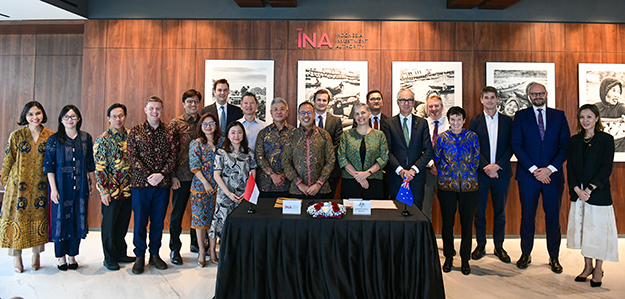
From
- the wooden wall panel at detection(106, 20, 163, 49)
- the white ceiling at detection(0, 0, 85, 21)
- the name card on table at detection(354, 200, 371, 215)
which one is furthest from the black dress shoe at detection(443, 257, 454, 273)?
the white ceiling at detection(0, 0, 85, 21)

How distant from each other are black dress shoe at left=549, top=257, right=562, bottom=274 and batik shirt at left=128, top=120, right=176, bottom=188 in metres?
4.26

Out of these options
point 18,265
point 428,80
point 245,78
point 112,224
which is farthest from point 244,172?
point 428,80

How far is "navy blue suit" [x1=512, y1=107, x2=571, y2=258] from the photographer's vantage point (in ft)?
11.9

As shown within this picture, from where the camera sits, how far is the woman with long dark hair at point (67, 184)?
3.36m

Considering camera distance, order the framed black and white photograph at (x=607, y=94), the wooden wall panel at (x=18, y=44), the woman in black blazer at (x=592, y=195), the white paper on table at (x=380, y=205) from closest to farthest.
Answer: the white paper on table at (x=380, y=205), the woman in black blazer at (x=592, y=195), the framed black and white photograph at (x=607, y=94), the wooden wall panel at (x=18, y=44)

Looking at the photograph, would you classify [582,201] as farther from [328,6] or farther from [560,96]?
[328,6]

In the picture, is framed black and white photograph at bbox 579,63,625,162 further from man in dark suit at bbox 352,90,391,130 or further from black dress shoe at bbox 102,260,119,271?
black dress shoe at bbox 102,260,119,271

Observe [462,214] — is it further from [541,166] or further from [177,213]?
[177,213]

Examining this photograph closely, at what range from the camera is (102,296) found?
2891mm

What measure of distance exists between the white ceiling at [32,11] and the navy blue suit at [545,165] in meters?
6.46

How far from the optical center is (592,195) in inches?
126

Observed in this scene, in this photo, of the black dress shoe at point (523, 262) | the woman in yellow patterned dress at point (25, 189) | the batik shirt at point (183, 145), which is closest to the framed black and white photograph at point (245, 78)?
the batik shirt at point (183, 145)

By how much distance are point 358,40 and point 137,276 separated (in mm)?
4197

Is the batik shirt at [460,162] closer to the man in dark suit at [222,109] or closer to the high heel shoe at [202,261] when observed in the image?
the man in dark suit at [222,109]
